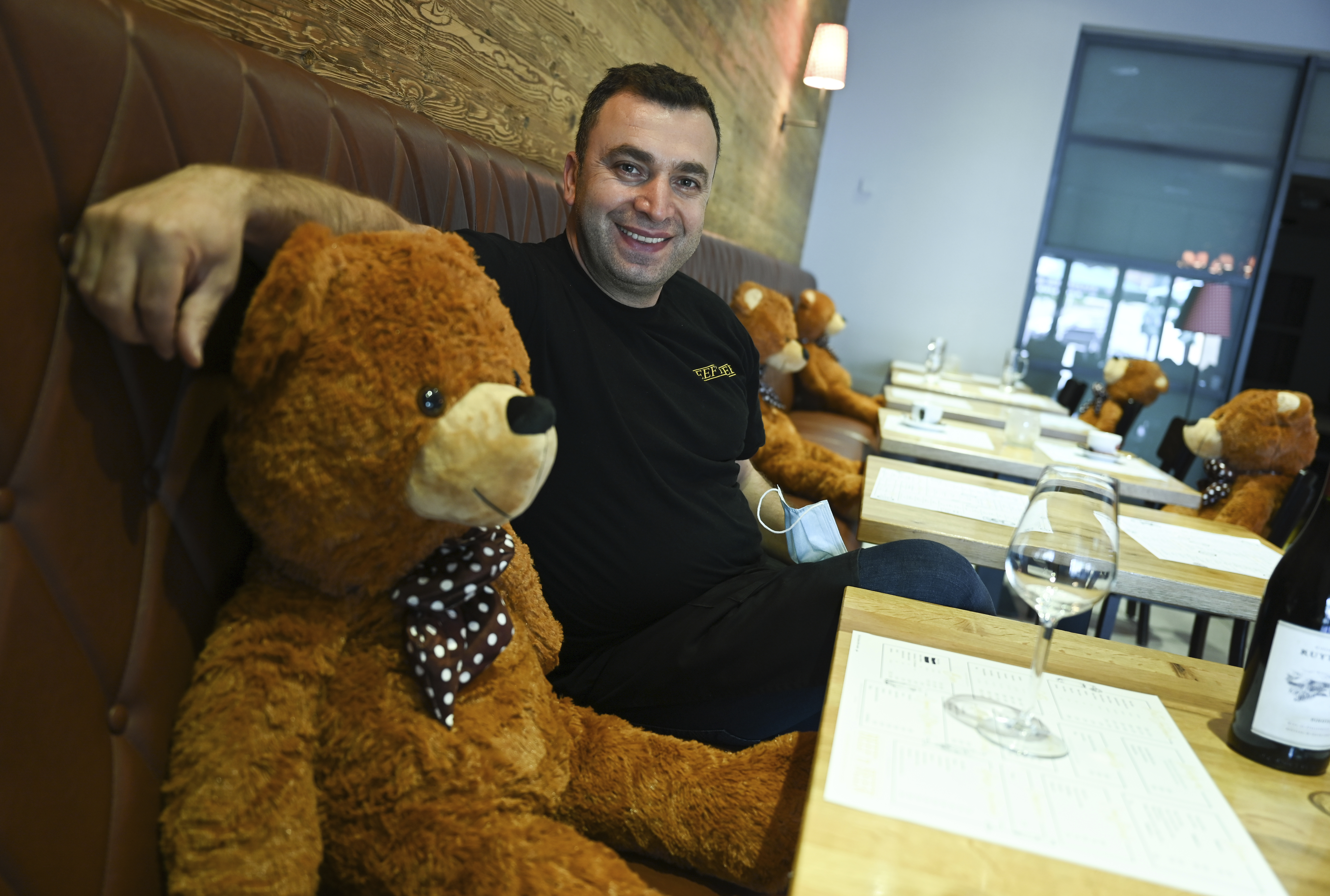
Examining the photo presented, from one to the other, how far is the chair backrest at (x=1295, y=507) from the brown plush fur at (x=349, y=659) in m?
2.74

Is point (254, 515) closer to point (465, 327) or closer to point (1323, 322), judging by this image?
point (465, 327)

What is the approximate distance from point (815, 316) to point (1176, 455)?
1785 millimetres

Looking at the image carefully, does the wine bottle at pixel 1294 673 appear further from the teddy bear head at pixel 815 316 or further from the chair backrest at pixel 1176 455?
the teddy bear head at pixel 815 316

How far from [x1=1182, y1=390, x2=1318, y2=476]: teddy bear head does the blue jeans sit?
2150 mm

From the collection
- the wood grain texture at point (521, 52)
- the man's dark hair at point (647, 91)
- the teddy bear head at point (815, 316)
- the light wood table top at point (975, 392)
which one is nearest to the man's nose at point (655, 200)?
the man's dark hair at point (647, 91)

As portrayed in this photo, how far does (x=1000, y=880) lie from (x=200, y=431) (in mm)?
710

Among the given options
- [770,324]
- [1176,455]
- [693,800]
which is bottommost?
[693,800]

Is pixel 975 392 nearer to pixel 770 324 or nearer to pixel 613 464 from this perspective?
pixel 770 324

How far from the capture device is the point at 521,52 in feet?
6.10

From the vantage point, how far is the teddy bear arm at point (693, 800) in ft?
2.85

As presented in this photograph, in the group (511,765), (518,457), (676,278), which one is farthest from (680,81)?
(511,765)

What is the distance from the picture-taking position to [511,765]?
75cm

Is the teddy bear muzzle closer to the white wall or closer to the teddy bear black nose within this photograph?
the teddy bear black nose

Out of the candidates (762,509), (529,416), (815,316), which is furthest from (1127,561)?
(815,316)
